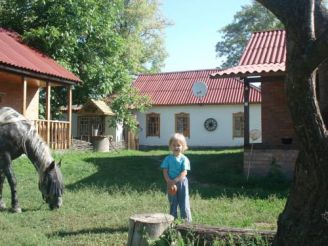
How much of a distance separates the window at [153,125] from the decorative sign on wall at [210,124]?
10.6ft

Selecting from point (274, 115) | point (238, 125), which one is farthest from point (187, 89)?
point (274, 115)

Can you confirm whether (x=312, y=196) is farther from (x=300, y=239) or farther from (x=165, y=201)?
(x=165, y=201)

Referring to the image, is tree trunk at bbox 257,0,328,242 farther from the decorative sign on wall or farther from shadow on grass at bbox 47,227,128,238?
the decorative sign on wall

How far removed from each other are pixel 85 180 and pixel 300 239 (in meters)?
8.35

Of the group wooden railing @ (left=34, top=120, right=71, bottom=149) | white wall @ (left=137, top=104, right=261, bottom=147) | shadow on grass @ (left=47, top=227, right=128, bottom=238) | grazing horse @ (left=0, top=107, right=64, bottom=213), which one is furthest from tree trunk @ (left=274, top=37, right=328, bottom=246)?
white wall @ (left=137, top=104, right=261, bottom=147)

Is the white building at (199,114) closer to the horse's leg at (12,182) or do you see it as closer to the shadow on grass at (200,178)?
the shadow on grass at (200,178)

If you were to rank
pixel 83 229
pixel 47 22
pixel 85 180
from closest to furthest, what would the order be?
1. pixel 83 229
2. pixel 85 180
3. pixel 47 22

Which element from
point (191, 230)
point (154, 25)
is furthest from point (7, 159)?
point (154, 25)

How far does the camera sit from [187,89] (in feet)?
102

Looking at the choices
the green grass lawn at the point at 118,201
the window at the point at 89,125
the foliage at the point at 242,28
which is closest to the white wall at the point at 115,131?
the window at the point at 89,125

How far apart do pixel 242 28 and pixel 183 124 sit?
757 inches

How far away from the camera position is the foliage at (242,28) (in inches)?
1696

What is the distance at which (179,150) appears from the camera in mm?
6266

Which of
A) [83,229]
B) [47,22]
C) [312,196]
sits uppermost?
[47,22]
